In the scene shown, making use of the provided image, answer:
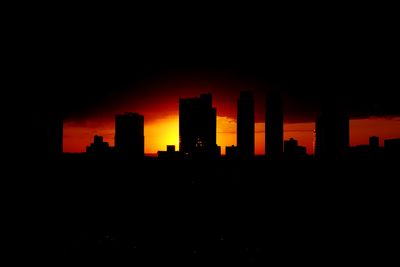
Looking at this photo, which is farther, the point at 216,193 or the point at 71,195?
the point at 216,193

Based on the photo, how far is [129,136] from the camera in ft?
487

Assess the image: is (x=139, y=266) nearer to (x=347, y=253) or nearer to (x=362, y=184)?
(x=347, y=253)

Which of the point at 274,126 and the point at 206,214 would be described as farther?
the point at 274,126

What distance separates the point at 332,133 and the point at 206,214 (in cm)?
8469

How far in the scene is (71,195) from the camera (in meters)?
78.6

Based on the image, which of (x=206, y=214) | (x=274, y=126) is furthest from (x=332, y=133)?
(x=206, y=214)

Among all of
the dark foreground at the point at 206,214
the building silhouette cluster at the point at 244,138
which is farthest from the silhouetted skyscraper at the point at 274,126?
the dark foreground at the point at 206,214

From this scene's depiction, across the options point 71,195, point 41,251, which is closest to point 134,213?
point 71,195

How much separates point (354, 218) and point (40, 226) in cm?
6068

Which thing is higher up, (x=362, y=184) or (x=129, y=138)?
(x=129, y=138)

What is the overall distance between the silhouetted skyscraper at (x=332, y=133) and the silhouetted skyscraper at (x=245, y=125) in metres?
28.9

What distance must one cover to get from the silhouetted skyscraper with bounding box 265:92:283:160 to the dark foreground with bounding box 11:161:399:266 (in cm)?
4524

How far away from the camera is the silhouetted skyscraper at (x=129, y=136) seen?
14200cm

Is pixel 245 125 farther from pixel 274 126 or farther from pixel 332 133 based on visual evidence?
pixel 332 133
